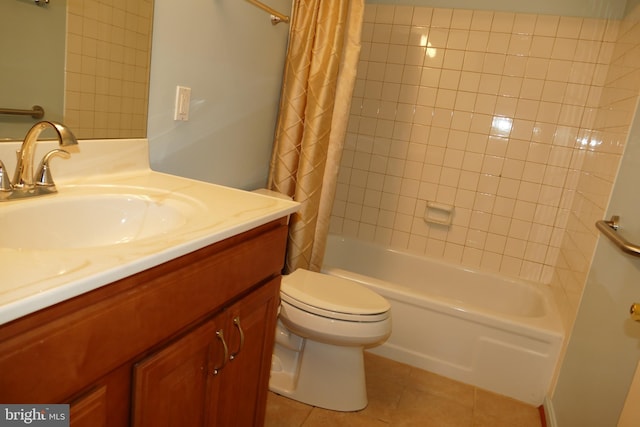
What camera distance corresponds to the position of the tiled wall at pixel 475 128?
2.27 meters

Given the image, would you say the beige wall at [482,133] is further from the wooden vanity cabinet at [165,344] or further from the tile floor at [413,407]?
the wooden vanity cabinet at [165,344]

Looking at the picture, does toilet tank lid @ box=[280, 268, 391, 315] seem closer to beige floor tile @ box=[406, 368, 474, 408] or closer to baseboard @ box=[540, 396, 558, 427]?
beige floor tile @ box=[406, 368, 474, 408]

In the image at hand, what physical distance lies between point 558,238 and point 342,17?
63.7 inches

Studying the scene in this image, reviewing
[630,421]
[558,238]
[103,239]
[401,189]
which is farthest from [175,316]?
[558,238]

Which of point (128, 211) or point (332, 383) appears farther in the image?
point (332, 383)

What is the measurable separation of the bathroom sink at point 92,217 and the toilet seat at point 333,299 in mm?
733

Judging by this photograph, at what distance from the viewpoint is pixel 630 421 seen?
3.39 ft

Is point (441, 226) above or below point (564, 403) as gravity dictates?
above

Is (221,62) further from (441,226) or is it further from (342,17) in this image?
(441,226)

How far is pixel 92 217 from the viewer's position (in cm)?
102

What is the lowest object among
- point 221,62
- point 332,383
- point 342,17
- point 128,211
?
point 332,383

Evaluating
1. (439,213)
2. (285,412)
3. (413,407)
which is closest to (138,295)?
(285,412)

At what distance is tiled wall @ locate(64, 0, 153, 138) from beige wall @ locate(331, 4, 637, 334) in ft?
5.11

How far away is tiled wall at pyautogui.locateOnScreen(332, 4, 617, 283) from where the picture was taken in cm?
227
